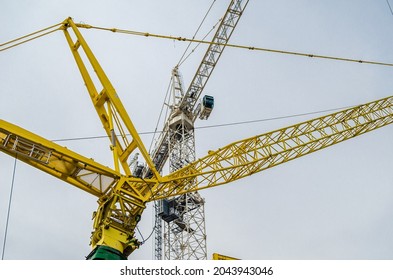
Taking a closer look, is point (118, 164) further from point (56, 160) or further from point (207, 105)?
point (207, 105)

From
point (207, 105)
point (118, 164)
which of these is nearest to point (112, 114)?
point (118, 164)

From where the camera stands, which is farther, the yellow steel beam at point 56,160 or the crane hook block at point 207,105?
the crane hook block at point 207,105

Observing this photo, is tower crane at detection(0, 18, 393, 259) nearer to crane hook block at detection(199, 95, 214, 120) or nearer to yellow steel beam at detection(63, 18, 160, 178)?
yellow steel beam at detection(63, 18, 160, 178)

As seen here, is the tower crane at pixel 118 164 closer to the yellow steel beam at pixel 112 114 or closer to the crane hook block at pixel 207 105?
the yellow steel beam at pixel 112 114

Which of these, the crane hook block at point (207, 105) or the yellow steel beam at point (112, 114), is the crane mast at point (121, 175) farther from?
the crane hook block at point (207, 105)

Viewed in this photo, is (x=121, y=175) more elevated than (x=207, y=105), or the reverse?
(x=207, y=105)

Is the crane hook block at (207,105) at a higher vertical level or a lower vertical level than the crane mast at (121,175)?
higher

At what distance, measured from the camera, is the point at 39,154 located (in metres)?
27.8

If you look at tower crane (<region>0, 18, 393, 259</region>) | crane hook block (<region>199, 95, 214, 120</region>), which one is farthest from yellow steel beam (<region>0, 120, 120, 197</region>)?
crane hook block (<region>199, 95, 214, 120</region>)

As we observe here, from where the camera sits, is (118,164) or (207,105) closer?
(118,164)

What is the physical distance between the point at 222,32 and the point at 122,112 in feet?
84.6

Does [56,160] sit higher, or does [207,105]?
[207,105]

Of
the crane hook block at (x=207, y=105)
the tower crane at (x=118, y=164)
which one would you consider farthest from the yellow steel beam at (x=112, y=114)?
the crane hook block at (x=207, y=105)

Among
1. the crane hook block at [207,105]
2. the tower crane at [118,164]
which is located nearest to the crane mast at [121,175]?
the tower crane at [118,164]
